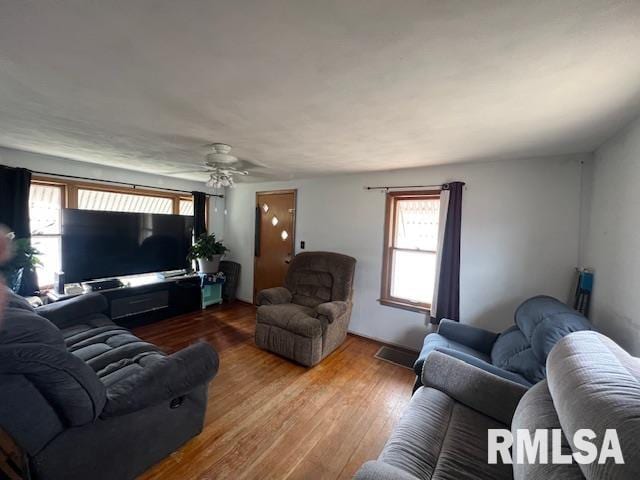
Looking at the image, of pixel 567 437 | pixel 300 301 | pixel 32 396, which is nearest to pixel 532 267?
pixel 567 437

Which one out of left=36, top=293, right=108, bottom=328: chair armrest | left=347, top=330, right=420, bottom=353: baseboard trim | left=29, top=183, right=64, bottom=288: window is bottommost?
left=347, top=330, right=420, bottom=353: baseboard trim

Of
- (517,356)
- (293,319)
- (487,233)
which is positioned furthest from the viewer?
(293,319)

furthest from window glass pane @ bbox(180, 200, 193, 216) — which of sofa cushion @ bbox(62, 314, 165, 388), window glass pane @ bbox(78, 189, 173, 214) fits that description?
sofa cushion @ bbox(62, 314, 165, 388)

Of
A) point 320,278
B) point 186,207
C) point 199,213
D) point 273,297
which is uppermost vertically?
point 186,207

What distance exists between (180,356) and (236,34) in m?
1.71

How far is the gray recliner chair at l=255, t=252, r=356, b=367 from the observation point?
105 inches

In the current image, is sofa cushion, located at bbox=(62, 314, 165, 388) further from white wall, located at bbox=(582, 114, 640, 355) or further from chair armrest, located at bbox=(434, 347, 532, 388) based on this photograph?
white wall, located at bbox=(582, 114, 640, 355)

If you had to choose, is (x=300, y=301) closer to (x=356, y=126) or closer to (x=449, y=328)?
(x=449, y=328)

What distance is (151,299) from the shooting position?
3590mm

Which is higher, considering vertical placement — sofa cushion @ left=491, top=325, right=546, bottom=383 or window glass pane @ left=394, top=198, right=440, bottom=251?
window glass pane @ left=394, top=198, right=440, bottom=251

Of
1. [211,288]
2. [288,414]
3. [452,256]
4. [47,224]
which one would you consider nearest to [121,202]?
[47,224]

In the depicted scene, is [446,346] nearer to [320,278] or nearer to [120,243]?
[320,278]

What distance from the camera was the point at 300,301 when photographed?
3.33m

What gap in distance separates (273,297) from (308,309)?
0.46 m
